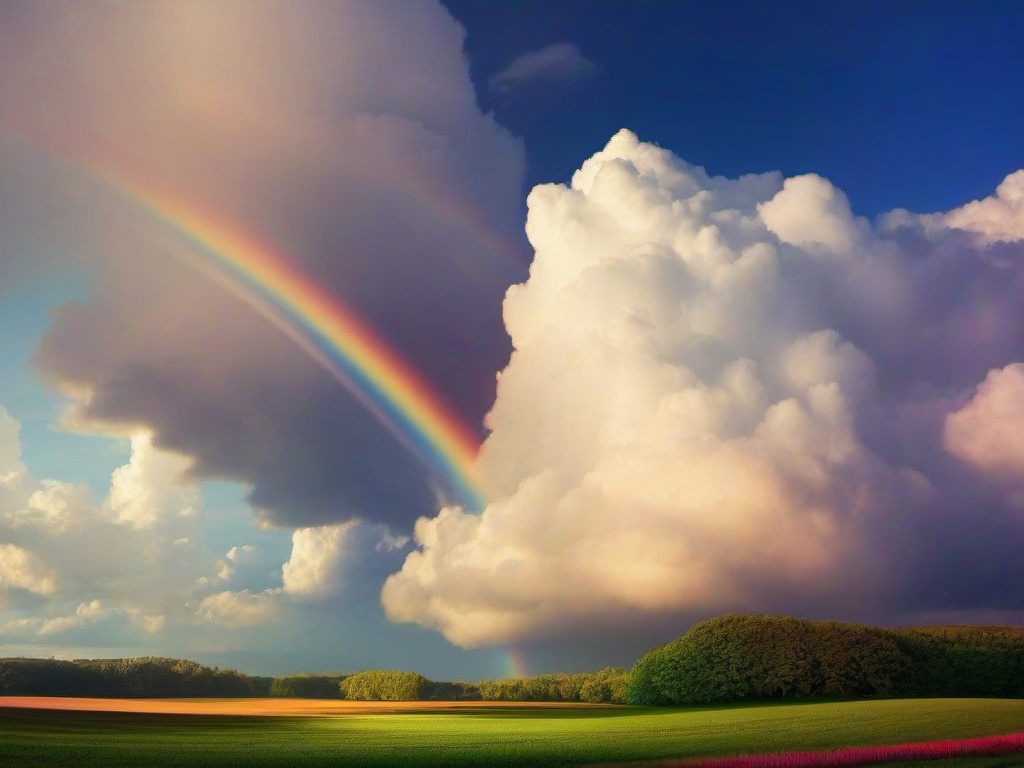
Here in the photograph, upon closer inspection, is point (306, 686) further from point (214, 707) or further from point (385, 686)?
point (214, 707)

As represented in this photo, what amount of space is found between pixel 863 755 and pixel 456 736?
98.6 ft

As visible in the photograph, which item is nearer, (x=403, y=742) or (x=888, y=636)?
(x=403, y=742)

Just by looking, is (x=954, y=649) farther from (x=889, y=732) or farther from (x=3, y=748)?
(x=3, y=748)

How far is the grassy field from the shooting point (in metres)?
47.0

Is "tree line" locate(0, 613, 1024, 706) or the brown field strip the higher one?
"tree line" locate(0, 613, 1024, 706)

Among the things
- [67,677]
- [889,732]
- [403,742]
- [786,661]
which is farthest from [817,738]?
[67,677]

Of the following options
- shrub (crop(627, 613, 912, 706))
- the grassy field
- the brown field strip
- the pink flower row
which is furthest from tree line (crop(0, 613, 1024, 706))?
A: the pink flower row

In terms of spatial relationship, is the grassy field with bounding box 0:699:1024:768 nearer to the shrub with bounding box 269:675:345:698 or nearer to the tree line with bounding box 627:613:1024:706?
the tree line with bounding box 627:613:1024:706

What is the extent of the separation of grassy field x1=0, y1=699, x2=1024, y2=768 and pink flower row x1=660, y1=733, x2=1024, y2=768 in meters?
3.80

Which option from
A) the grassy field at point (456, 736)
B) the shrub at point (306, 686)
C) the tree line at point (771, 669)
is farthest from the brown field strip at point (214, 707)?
the shrub at point (306, 686)

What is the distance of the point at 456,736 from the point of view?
6475 cm

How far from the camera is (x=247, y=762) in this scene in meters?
46.2

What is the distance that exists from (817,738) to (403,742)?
29089 millimetres

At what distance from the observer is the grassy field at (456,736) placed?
47.0 meters
